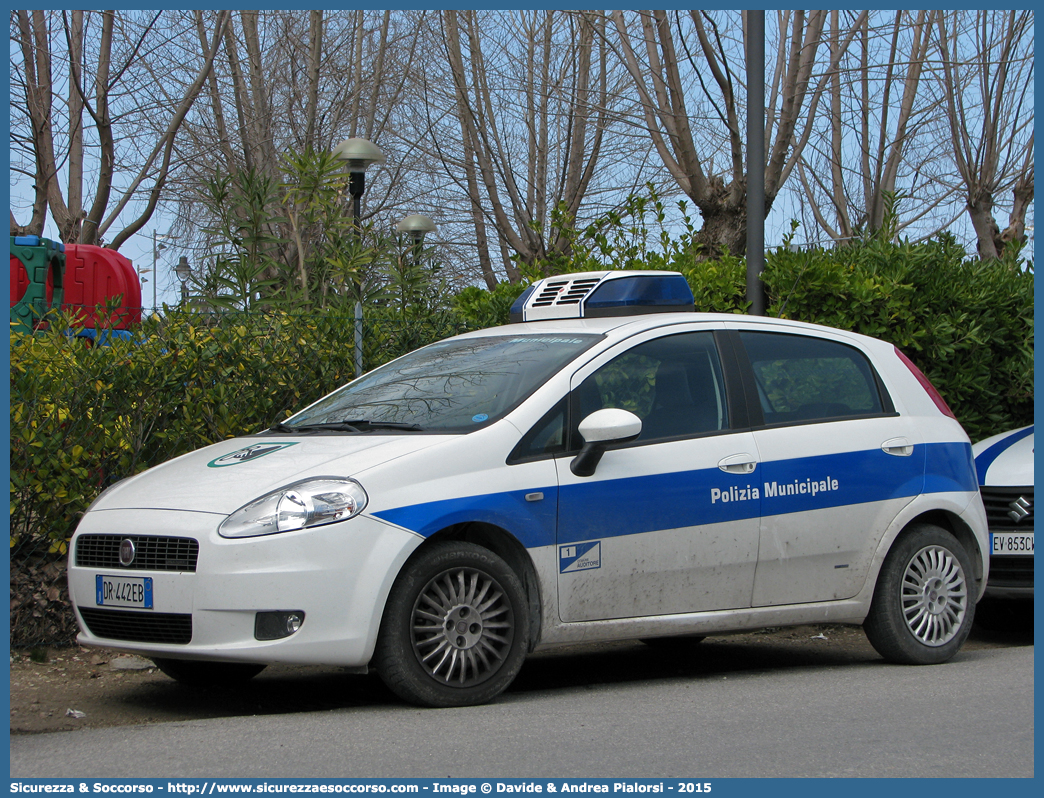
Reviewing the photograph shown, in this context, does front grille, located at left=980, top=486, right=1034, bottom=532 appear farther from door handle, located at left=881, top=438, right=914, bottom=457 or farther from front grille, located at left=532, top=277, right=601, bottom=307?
front grille, located at left=532, top=277, right=601, bottom=307

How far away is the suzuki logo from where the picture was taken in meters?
7.68

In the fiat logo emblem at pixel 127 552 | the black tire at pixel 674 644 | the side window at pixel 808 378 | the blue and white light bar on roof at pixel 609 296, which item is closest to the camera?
the fiat logo emblem at pixel 127 552

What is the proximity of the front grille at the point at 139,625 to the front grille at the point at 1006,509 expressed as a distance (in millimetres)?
5037

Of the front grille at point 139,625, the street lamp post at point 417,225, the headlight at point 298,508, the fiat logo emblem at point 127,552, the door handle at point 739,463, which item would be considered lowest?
the front grille at point 139,625

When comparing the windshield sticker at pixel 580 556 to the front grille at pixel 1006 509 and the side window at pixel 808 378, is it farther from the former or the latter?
the front grille at pixel 1006 509

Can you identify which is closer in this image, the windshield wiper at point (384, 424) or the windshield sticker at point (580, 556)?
the windshield sticker at point (580, 556)

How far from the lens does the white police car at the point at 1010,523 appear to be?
7.61m

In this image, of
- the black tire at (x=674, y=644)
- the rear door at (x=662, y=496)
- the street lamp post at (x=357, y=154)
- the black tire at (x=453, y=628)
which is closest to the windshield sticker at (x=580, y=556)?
the rear door at (x=662, y=496)

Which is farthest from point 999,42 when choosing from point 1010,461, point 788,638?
point 788,638

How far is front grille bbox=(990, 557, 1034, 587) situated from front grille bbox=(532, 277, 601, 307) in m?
3.08

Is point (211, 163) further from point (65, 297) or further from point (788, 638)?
point (788, 638)

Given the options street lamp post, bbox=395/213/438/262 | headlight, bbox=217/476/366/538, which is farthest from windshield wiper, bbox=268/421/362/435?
street lamp post, bbox=395/213/438/262

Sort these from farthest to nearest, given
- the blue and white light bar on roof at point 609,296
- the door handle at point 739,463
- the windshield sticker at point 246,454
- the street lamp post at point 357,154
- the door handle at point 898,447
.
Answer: the street lamp post at point 357,154 → the blue and white light bar on roof at point 609,296 → the door handle at point 898,447 → the door handle at point 739,463 → the windshield sticker at point 246,454

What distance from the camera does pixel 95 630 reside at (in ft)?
17.5
